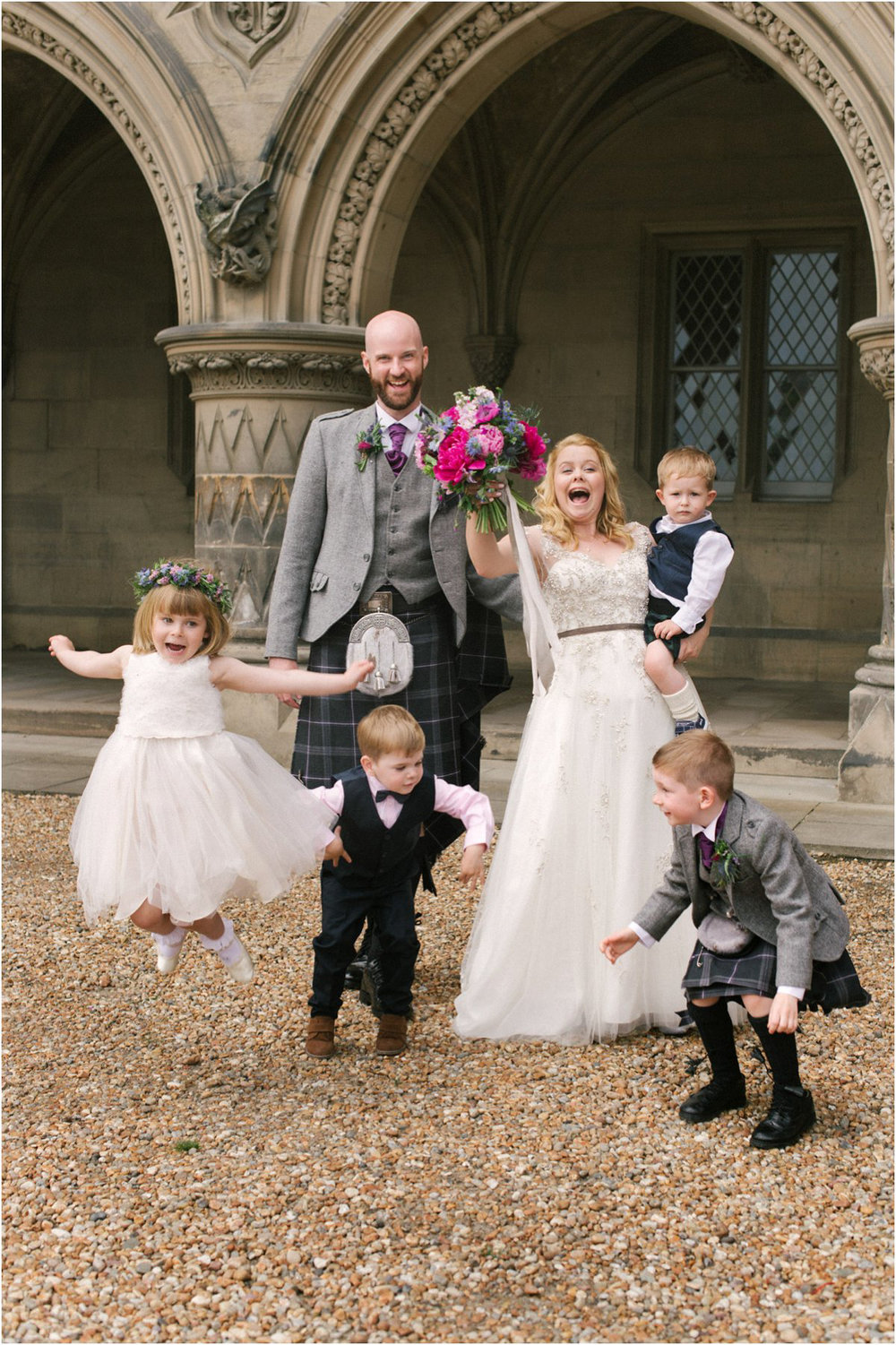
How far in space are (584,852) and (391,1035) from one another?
26.2 inches

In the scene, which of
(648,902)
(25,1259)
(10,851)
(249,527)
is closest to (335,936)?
(648,902)

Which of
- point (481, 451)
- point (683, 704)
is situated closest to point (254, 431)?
point (683, 704)

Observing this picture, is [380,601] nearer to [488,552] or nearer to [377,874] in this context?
[488,552]

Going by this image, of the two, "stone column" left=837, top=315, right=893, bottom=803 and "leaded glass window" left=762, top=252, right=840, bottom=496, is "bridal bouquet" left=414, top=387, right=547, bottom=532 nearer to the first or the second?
"stone column" left=837, top=315, right=893, bottom=803

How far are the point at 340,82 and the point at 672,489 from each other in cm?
422

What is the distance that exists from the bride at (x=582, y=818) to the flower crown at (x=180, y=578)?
65cm

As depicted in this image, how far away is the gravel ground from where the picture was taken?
2.42 meters

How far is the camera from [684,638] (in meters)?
3.77

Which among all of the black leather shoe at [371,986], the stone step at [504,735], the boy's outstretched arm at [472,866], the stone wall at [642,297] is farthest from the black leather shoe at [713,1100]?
the stone wall at [642,297]

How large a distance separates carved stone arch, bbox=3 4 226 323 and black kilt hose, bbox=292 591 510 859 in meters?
3.98

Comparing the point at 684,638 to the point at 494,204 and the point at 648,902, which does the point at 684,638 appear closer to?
the point at 648,902

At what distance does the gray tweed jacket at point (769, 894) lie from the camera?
2.98 meters

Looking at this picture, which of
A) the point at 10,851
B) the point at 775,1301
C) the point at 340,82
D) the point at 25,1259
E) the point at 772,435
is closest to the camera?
the point at 775,1301

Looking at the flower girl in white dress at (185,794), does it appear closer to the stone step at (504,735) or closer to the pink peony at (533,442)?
the pink peony at (533,442)
